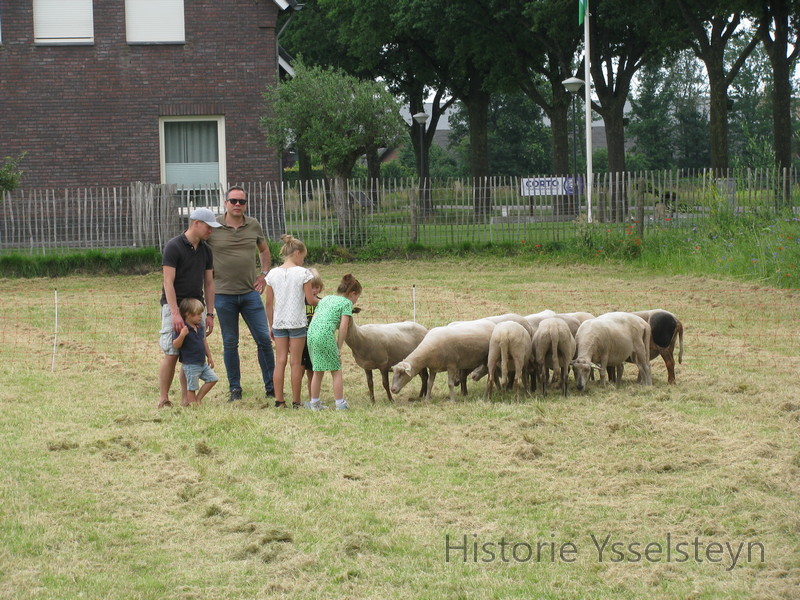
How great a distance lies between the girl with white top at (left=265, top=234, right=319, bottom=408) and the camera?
9.77 metres

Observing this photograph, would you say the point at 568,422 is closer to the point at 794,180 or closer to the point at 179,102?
the point at 794,180

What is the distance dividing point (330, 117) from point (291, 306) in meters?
16.4

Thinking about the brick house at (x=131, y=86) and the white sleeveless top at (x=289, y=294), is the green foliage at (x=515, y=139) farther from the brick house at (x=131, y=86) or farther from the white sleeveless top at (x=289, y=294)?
the white sleeveless top at (x=289, y=294)

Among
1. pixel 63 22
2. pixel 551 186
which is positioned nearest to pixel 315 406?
pixel 551 186

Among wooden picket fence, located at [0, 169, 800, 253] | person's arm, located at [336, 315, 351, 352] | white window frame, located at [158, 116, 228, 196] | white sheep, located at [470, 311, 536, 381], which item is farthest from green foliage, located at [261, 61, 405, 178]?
person's arm, located at [336, 315, 351, 352]

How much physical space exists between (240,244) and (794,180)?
16.8 m

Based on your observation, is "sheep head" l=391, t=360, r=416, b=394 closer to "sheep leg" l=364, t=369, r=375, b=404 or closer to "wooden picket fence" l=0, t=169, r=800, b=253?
"sheep leg" l=364, t=369, r=375, b=404

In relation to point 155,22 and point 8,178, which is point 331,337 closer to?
point 8,178

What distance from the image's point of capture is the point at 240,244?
34.2ft

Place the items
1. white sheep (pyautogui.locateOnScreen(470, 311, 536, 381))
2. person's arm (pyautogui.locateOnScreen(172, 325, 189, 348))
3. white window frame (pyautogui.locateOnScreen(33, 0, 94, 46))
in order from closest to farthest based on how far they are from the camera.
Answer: person's arm (pyautogui.locateOnScreen(172, 325, 189, 348)), white sheep (pyautogui.locateOnScreen(470, 311, 536, 381)), white window frame (pyautogui.locateOnScreen(33, 0, 94, 46))

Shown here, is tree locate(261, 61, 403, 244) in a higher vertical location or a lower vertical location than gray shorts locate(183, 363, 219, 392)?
higher

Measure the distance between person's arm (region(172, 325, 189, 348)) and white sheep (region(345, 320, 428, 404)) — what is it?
1.46 metres

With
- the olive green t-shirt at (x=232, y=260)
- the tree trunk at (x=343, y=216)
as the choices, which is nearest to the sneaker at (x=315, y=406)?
the olive green t-shirt at (x=232, y=260)

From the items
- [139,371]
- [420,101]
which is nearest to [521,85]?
[420,101]
